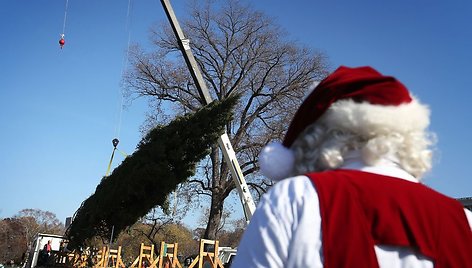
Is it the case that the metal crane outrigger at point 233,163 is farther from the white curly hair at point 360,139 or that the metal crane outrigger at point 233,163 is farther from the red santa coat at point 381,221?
the red santa coat at point 381,221

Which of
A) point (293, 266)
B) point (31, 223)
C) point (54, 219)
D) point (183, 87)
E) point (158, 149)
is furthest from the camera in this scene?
point (54, 219)

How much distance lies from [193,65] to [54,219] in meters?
60.5

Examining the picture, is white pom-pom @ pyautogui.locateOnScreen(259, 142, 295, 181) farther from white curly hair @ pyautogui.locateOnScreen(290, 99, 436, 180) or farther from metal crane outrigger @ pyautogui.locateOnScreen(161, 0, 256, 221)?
metal crane outrigger @ pyautogui.locateOnScreen(161, 0, 256, 221)

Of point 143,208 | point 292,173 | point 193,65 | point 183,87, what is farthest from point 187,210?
point 292,173

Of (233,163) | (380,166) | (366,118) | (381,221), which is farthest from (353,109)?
(233,163)

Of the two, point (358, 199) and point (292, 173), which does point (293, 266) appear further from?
point (292, 173)

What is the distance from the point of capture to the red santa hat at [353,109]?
138 cm

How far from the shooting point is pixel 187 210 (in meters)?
24.9

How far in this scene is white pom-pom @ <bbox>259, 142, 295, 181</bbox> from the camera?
143cm

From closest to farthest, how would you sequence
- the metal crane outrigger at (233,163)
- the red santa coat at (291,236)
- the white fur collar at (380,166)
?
the red santa coat at (291,236)
the white fur collar at (380,166)
the metal crane outrigger at (233,163)

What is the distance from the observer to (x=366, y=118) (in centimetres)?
138

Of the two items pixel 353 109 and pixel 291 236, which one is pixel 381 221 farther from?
pixel 353 109

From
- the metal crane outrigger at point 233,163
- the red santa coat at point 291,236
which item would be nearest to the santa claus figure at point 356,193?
the red santa coat at point 291,236

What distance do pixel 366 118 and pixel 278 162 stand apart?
30cm
